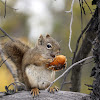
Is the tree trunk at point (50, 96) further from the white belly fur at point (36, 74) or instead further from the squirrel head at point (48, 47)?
the squirrel head at point (48, 47)

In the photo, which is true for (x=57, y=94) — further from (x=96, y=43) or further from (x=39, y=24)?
(x=39, y=24)

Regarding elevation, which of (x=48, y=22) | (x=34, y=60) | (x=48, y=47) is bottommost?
(x=34, y=60)

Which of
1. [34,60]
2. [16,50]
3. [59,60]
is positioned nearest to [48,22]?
[16,50]

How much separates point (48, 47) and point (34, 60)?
16 centimetres

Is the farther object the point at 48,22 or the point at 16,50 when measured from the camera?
the point at 48,22

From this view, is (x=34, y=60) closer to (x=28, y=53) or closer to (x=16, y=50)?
(x=28, y=53)

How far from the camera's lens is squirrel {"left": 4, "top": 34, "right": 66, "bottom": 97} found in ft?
4.89

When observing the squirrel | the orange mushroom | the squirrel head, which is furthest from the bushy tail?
the orange mushroom

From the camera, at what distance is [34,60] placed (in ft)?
4.99

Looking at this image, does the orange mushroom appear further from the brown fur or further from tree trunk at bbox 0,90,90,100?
tree trunk at bbox 0,90,90,100

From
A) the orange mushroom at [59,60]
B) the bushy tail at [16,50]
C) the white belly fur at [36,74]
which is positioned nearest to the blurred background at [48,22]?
the bushy tail at [16,50]

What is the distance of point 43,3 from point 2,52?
0.88m

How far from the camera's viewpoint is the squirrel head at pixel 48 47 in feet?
4.96

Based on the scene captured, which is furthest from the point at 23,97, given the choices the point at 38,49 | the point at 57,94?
the point at 38,49
